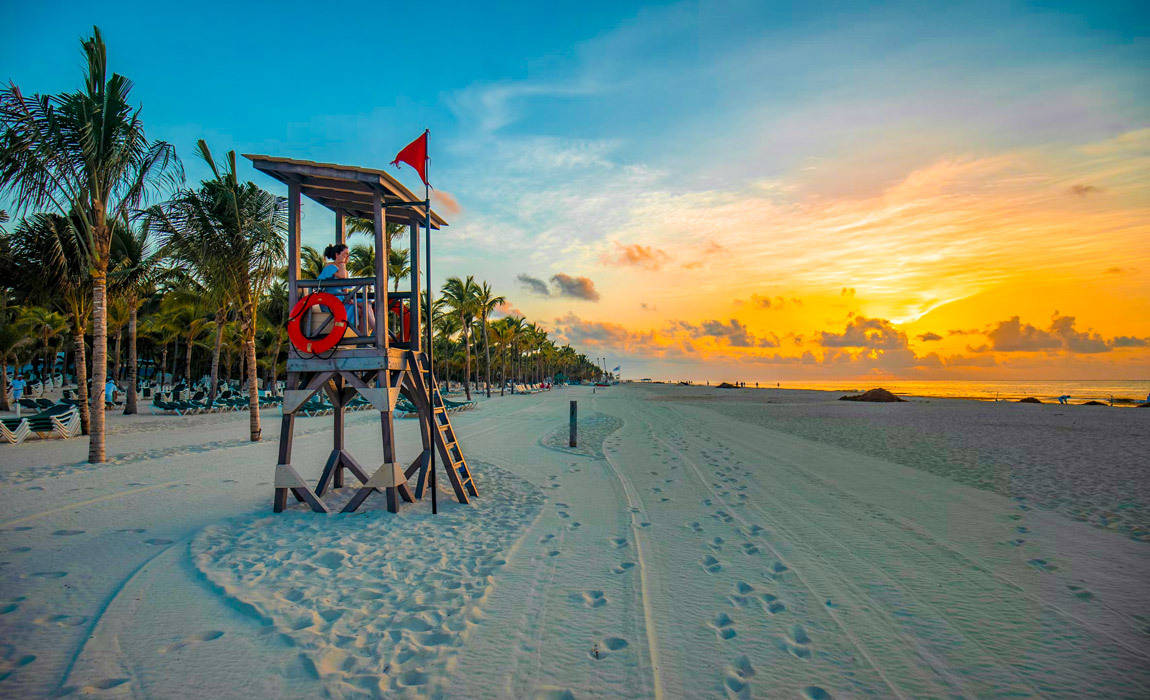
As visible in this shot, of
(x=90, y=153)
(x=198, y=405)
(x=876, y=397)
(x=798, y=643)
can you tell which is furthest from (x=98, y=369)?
(x=876, y=397)

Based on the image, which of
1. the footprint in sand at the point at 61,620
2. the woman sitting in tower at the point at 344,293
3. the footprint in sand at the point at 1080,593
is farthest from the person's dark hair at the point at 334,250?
the footprint in sand at the point at 1080,593

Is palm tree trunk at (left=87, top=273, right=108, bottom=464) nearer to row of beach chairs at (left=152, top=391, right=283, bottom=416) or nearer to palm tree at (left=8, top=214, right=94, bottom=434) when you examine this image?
palm tree at (left=8, top=214, right=94, bottom=434)

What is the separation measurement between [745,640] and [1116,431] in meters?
24.6

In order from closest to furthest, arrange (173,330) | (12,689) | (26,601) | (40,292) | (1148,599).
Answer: (12,689), (26,601), (1148,599), (40,292), (173,330)

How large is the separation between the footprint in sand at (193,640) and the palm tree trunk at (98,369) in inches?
375

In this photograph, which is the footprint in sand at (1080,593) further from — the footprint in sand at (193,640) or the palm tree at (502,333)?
the palm tree at (502,333)

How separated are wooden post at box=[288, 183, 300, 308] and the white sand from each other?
296 centimetres

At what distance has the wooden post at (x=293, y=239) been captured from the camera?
6.89 metres

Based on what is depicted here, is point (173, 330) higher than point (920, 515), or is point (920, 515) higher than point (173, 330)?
point (173, 330)

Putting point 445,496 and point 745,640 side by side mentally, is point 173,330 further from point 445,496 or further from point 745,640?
point 745,640

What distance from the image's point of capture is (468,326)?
45875 mm

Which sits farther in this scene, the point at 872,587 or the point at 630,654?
the point at 872,587

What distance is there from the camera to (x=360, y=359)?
6.62 meters

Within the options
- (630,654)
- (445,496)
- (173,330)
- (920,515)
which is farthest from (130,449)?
(173,330)
